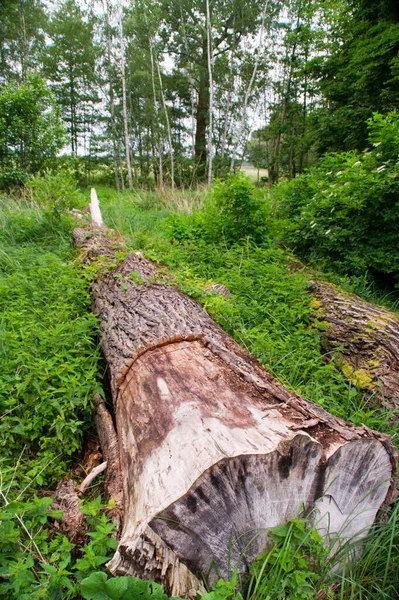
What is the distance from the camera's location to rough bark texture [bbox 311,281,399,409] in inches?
89.7

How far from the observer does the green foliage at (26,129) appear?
832 centimetres

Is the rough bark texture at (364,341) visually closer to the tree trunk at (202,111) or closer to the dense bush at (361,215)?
the dense bush at (361,215)

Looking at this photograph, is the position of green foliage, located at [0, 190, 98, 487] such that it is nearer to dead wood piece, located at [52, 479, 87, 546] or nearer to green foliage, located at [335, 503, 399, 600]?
dead wood piece, located at [52, 479, 87, 546]

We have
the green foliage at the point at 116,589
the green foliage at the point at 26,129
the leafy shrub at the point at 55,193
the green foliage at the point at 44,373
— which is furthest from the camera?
the green foliage at the point at 26,129

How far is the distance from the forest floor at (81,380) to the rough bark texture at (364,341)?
0.10m

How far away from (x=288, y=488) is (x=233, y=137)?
2477cm

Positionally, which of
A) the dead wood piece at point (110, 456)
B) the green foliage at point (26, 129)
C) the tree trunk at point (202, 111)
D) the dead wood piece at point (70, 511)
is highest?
the tree trunk at point (202, 111)

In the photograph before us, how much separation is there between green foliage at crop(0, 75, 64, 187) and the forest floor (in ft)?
18.7

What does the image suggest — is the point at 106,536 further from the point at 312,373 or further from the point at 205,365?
the point at 312,373

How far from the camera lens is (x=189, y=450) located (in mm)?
1197

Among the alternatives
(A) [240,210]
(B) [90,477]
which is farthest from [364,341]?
(A) [240,210]

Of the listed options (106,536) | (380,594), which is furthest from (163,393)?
(380,594)

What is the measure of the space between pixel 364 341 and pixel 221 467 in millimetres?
1978

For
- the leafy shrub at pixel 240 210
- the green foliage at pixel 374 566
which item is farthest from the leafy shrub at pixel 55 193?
the green foliage at pixel 374 566
